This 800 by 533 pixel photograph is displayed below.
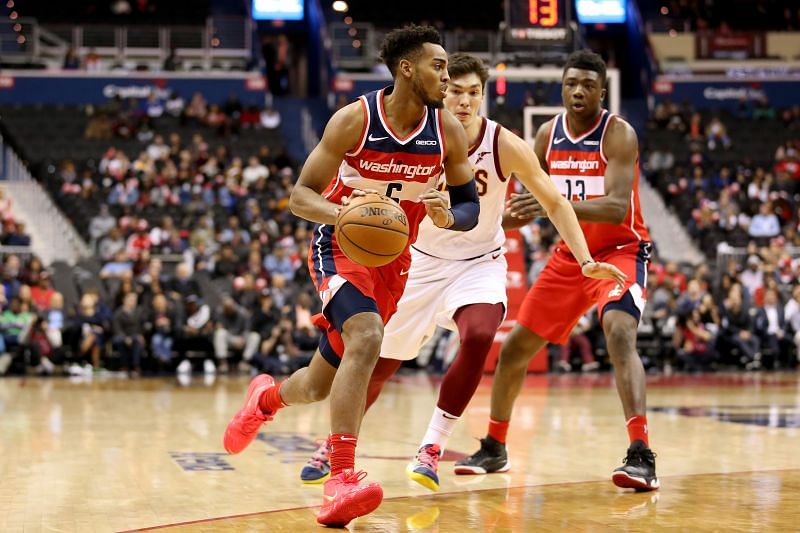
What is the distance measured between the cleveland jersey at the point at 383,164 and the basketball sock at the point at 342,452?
2.59 feet

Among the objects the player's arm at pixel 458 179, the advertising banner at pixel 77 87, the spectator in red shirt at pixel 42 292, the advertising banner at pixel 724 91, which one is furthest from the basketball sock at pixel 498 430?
the advertising banner at pixel 724 91

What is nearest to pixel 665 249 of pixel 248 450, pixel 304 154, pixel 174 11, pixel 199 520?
pixel 304 154

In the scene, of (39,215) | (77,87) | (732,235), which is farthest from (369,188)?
(77,87)

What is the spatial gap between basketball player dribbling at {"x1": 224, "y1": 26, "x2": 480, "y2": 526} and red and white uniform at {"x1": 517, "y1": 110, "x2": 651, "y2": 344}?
49.4 inches

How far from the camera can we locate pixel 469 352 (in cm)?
580

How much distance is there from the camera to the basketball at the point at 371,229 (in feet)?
15.2

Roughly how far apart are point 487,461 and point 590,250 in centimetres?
135

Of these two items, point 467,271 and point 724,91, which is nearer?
point 467,271

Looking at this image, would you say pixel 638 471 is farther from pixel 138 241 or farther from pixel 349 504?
pixel 138 241

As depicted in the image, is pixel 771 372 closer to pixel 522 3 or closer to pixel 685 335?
pixel 685 335

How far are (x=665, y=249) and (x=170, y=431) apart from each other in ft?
56.0

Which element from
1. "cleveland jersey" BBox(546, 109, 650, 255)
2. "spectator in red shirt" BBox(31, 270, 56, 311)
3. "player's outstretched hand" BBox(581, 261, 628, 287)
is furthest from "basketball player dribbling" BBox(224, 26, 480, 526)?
"spectator in red shirt" BBox(31, 270, 56, 311)

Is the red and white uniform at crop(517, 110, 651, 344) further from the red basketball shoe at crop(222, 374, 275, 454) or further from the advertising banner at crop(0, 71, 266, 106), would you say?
the advertising banner at crop(0, 71, 266, 106)

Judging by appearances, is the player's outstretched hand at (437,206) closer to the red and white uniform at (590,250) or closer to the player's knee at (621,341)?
the player's knee at (621,341)
